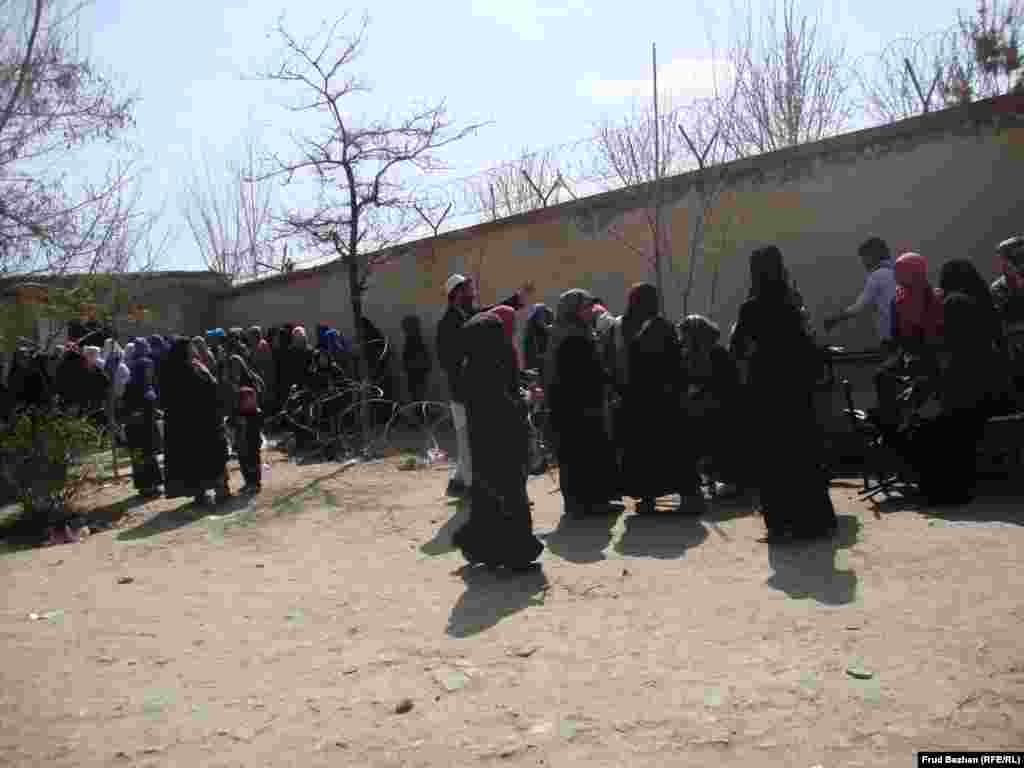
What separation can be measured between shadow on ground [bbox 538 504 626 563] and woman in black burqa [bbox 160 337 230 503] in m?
3.71

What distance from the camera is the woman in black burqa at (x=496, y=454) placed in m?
5.57

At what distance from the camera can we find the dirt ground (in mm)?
3305

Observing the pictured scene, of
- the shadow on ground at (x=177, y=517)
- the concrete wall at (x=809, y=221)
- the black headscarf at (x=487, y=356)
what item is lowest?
the shadow on ground at (x=177, y=517)

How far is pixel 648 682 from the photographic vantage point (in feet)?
12.4

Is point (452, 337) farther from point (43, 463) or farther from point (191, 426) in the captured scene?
point (43, 463)

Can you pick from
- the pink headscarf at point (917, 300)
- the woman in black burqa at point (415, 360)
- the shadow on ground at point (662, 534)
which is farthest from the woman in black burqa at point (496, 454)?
the woman in black burqa at point (415, 360)

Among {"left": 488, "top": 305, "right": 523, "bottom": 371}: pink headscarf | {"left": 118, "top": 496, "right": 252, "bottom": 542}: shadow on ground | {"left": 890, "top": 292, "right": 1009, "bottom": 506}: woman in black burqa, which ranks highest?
{"left": 488, "top": 305, "right": 523, "bottom": 371}: pink headscarf

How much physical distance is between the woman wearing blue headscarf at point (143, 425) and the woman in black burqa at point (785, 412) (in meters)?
6.53

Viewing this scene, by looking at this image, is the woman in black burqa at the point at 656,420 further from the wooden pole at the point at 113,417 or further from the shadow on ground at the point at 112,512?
the wooden pole at the point at 113,417

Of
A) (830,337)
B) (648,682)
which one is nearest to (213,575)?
(648,682)

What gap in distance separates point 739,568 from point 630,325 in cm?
227

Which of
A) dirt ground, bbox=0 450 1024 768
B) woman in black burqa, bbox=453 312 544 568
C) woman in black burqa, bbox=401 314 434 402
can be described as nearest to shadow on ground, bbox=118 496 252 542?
dirt ground, bbox=0 450 1024 768

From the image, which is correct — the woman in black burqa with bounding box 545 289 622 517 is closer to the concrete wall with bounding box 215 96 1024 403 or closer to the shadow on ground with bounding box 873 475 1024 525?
the shadow on ground with bounding box 873 475 1024 525

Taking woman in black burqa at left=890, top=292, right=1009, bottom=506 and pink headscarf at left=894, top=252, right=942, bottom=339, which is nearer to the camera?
woman in black burqa at left=890, top=292, right=1009, bottom=506
